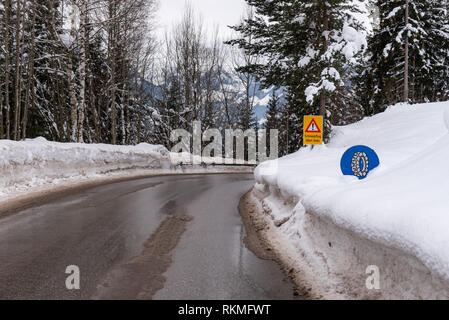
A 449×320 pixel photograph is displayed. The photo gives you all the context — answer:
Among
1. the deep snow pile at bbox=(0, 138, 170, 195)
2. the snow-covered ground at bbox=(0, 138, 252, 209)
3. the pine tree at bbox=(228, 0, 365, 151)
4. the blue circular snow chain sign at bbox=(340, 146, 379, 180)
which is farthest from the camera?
the pine tree at bbox=(228, 0, 365, 151)

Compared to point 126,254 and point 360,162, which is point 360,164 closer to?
point 360,162

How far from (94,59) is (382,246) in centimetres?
2788

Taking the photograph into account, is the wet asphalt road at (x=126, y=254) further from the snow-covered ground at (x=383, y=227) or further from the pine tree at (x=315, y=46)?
the pine tree at (x=315, y=46)

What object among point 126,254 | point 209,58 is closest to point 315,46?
point 126,254

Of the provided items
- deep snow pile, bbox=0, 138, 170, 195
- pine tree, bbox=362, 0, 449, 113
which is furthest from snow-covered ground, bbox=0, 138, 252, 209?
pine tree, bbox=362, 0, 449, 113

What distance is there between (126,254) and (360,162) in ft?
14.1

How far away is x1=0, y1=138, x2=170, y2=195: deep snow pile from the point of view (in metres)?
10.0

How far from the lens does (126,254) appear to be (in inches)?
184

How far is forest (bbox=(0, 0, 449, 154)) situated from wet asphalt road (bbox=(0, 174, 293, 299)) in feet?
33.2

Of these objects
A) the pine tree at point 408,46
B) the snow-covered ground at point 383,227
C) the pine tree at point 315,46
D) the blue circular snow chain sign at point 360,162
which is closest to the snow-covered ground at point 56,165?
the snow-covered ground at point 383,227

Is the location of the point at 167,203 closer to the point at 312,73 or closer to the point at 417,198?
the point at 417,198

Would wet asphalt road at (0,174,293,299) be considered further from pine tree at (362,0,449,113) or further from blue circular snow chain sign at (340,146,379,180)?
pine tree at (362,0,449,113)

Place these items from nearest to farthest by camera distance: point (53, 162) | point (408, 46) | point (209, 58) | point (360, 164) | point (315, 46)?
point (360, 164) → point (53, 162) → point (315, 46) → point (408, 46) → point (209, 58)
